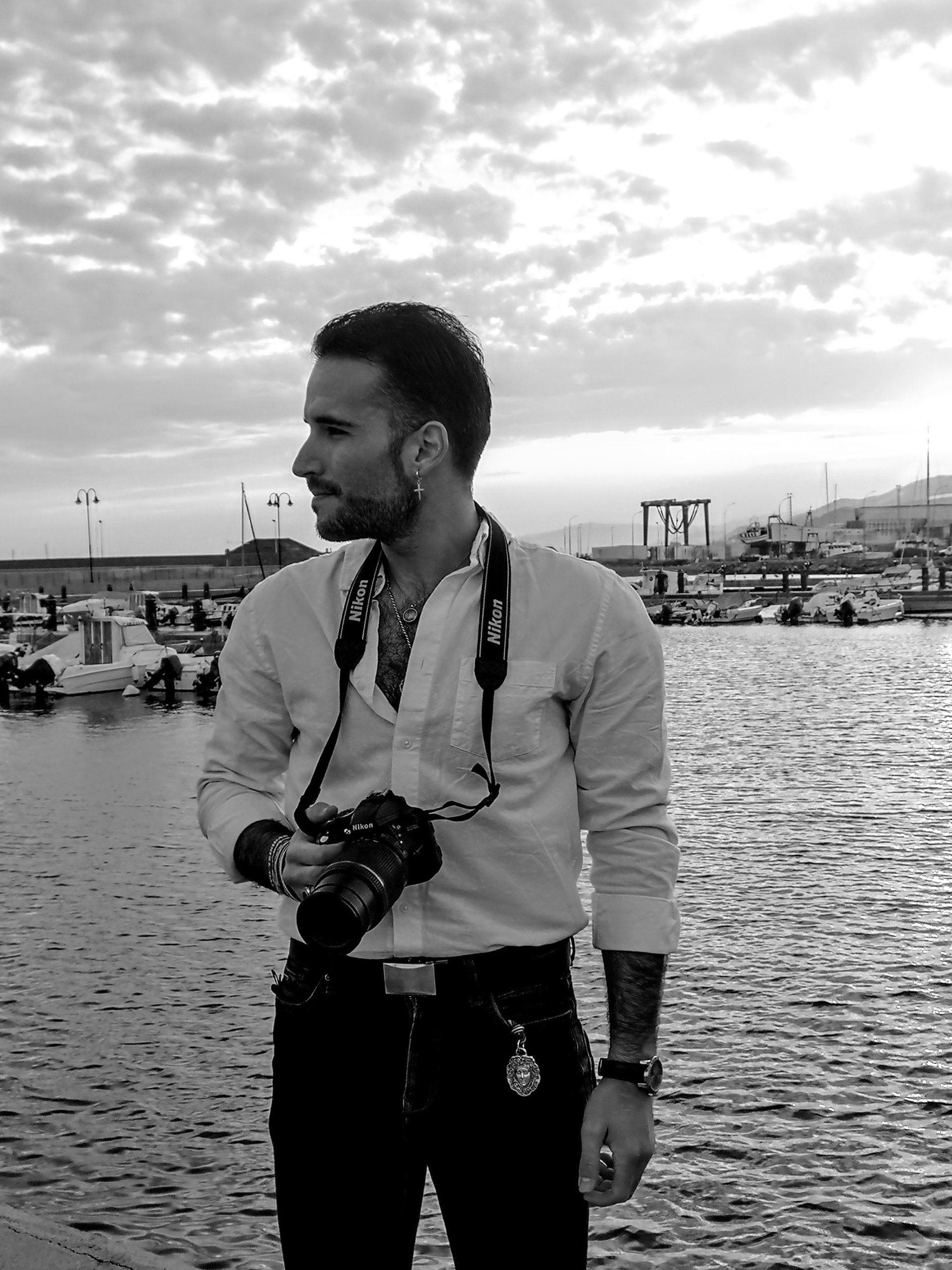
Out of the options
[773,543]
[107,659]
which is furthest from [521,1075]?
[773,543]

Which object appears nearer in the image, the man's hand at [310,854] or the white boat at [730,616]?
the man's hand at [310,854]

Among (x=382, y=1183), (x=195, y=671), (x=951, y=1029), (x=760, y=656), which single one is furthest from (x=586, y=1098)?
(x=760, y=656)

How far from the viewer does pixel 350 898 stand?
2.20 m

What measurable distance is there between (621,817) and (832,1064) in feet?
22.6

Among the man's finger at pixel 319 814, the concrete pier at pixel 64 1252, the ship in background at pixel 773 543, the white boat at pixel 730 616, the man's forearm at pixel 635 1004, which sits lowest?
the concrete pier at pixel 64 1252

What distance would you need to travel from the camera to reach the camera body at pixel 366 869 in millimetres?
2205

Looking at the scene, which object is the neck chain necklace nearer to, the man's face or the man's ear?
the man's face

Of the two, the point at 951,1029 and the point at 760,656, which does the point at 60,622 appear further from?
the point at 951,1029

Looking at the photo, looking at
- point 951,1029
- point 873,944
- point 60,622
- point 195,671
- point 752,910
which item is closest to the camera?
point 951,1029

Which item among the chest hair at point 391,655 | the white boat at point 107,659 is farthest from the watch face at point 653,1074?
the white boat at point 107,659

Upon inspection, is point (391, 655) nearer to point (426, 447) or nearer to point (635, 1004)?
point (426, 447)

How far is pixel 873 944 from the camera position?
37.3ft

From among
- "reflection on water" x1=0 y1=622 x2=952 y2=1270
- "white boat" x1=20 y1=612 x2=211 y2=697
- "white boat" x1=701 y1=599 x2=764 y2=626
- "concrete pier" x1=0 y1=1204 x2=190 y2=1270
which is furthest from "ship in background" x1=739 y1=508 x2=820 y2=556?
"concrete pier" x1=0 y1=1204 x2=190 y2=1270

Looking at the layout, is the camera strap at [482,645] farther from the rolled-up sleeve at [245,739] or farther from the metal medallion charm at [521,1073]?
the metal medallion charm at [521,1073]
